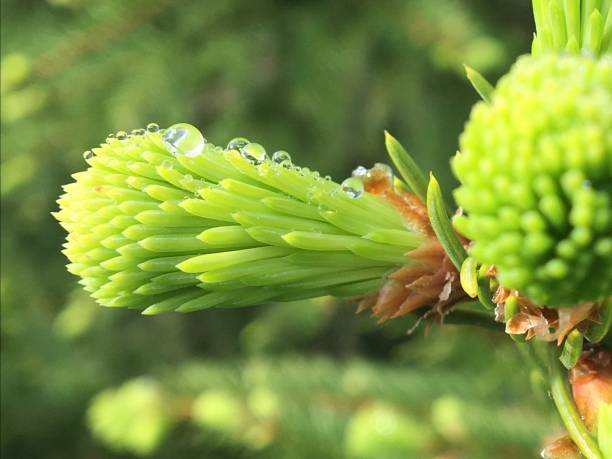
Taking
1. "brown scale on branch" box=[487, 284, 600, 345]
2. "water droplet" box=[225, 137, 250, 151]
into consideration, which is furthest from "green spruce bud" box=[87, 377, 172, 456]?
"brown scale on branch" box=[487, 284, 600, 345]

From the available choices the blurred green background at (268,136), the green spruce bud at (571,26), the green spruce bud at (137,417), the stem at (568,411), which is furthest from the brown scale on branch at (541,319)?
the green spruce bud at (137,417)

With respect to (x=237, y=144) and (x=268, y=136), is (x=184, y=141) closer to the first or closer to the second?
(x=237, y=144)

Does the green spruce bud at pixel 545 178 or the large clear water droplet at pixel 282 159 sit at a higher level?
the large clear water droplet at pixel 282 159

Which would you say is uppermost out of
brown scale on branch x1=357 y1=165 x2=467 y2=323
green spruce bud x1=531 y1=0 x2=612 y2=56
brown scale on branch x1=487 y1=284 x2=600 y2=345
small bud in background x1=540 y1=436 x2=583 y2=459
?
green spruce bud x1=531 y1=0 x2=612 y2=56

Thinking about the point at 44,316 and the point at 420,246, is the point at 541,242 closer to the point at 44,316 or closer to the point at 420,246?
the point at 420,246

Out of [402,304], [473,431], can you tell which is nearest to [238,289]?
[402,304]

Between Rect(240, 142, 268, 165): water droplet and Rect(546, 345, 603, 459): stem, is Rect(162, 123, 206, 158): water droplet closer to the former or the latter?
Rect(240, 142, 268, 165): water droplet

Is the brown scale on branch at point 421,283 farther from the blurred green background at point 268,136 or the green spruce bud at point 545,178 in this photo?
the blurred green background at point 268,136
